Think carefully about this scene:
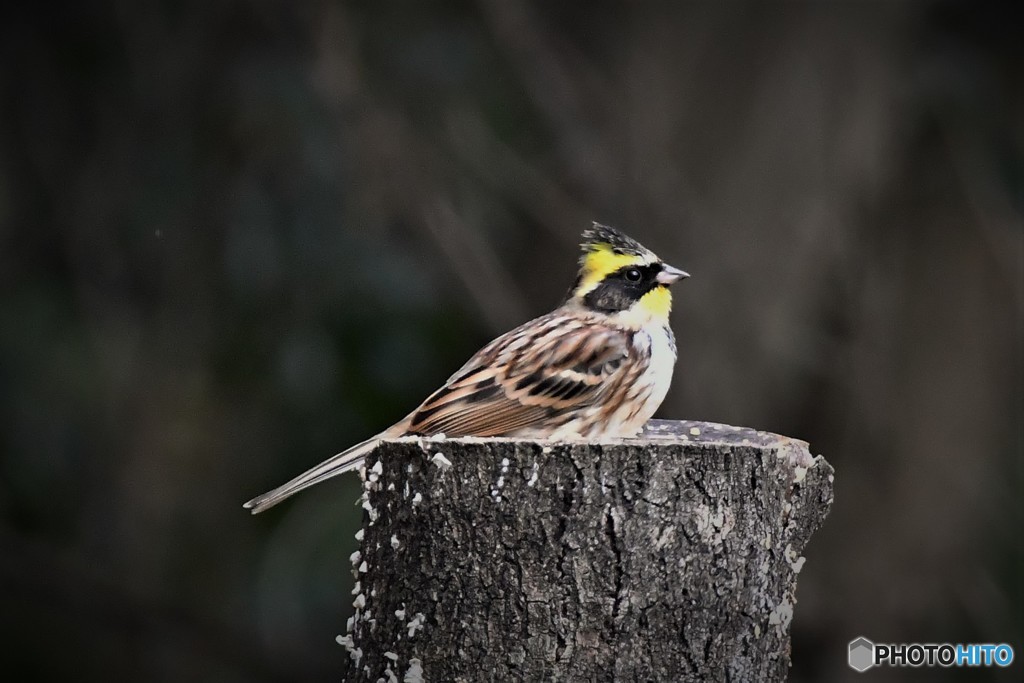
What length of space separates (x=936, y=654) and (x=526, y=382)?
3.19m

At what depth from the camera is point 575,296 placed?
550cm

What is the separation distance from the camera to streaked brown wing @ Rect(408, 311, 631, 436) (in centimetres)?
481

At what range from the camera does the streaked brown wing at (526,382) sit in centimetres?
481

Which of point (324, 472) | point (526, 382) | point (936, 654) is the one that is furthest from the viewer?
point (936, 654)

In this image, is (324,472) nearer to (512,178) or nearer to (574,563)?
(574,563)

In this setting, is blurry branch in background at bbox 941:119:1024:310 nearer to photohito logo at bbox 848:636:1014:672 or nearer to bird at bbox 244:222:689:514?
photohito logo at bbox 848:636:1014:672

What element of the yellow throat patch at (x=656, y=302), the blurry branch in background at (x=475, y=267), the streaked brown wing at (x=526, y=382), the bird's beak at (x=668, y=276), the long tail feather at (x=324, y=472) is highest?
the blurry branch in background at (x=475, y=267)

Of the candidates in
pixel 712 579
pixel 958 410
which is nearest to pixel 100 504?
pixel 958 410

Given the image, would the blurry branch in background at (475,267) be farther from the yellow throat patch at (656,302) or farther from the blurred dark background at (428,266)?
the yellow throat patch at (656,302)

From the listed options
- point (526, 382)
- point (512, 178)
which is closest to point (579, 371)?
point (526, 382)

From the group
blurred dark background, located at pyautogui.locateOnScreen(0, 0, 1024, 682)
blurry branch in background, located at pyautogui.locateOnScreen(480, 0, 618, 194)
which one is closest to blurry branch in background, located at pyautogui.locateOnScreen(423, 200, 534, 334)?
blurred dark background, located at pyautogui.locateOnScreen(0, 0, 1024, 682)

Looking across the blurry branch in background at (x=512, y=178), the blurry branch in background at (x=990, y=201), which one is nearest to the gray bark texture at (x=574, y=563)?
the blurry branch in background at (x=512, y=178)

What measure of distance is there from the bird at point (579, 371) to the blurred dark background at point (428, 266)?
1.82m

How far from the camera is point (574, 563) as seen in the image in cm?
332
